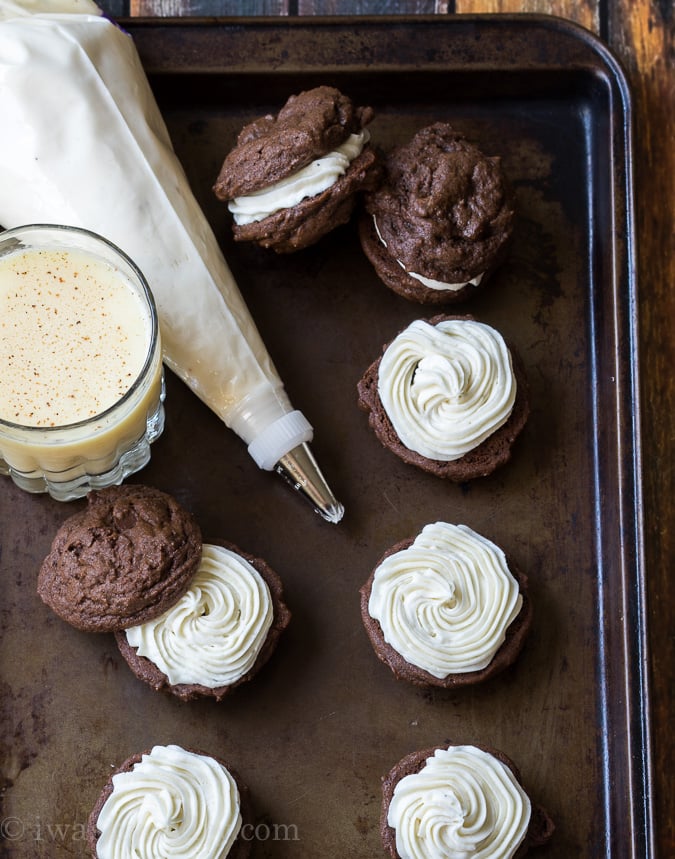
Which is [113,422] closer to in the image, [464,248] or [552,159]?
[464,248]

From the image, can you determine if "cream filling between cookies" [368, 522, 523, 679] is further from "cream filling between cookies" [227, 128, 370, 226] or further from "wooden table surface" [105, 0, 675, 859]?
"cream filling between cookies" [227, 128, 370, 226]

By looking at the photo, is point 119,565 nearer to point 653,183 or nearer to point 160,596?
point 160,596

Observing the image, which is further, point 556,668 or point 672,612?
point 672,612

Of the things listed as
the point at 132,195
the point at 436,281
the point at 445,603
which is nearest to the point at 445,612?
the point at 445,603

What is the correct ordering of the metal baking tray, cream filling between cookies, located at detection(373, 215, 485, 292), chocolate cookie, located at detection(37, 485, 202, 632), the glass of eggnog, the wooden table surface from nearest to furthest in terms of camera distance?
the glass of eggnog < chocolate cookie, located at detection(37, 485, 202, 632) < the metal baking tray < cream filling between cookies, located at detection(373, 215, 485, 292) < the wooden table surface

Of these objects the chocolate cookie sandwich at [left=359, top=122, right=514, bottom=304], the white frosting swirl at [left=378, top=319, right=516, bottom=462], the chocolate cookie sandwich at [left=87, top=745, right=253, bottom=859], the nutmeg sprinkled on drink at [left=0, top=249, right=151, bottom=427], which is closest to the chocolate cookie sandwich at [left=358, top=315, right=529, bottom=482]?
the white frosting swirl at [left=378, top=319, right=516, bottom=462]

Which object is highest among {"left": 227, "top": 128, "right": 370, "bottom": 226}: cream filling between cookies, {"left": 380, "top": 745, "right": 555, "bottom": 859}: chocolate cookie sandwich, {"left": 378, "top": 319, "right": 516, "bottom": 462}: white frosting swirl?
{"left": 227, "top": 128, "right": 370, "bottom": 226}: cream filling between cookies

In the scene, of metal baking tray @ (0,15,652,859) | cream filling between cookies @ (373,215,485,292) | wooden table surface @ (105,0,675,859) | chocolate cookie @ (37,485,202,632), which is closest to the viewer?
chocolate cookie @ (37,485,202,632)

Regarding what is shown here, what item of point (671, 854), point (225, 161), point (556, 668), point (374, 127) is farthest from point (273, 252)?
point (671, 854)
